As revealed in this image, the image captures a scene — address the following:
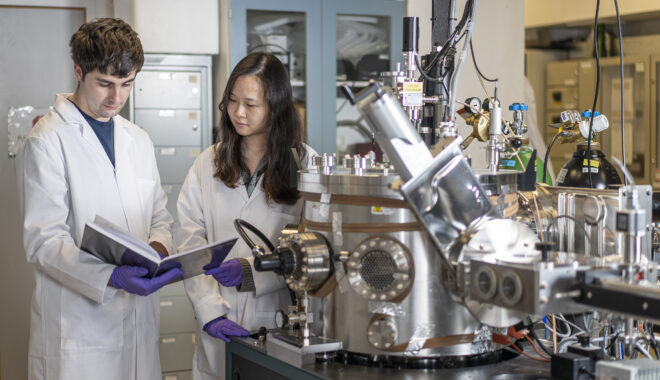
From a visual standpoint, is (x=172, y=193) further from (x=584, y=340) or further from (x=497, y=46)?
(x=584, y=340)

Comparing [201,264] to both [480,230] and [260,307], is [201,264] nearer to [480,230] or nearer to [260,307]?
[260,307]

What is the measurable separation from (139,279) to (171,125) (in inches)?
74.2

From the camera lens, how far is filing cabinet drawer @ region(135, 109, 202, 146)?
3543 millimetres

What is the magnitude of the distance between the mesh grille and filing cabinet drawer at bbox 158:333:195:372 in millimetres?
2389

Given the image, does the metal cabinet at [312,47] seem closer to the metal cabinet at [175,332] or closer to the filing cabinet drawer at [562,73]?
the metal cabinet at [175,332]

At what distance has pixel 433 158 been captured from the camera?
130 centimetres

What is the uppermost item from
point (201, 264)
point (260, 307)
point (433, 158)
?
point (433, 158)

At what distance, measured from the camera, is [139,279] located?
181 cm

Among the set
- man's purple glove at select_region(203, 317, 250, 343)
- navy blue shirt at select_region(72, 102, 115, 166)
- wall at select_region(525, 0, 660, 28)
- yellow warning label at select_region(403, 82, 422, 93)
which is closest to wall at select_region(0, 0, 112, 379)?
navy blue shirt at select_region(72, 102, 115, 166)

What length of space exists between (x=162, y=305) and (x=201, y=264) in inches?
74.6

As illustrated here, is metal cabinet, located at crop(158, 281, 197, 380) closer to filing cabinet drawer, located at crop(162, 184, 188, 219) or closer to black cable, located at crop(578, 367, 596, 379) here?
filing cabinet drawer, located at crop(162, 184, 188, 219)

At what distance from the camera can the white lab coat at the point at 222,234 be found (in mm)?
1940

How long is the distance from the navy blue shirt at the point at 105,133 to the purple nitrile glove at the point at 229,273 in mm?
547

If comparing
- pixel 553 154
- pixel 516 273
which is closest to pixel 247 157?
pixel 516 273
